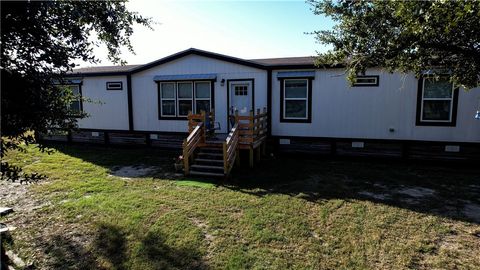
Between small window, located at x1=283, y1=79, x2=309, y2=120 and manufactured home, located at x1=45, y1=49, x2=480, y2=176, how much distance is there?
0.03 meters

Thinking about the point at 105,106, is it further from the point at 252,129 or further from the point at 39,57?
the point at 39,57

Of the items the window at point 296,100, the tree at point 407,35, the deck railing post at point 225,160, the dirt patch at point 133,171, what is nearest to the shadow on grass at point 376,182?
the deck railing post at point 225,160

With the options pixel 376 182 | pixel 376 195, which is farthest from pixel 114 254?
pixel 376 182

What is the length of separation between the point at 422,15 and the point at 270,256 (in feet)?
11.3

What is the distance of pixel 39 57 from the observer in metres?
3.28

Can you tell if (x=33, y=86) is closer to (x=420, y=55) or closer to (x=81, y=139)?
(x=420, y=55)

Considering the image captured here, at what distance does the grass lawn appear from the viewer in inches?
159

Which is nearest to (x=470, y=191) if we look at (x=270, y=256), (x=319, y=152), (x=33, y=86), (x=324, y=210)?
(x=324, y=210)

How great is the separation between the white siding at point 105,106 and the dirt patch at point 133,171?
377 centimetres

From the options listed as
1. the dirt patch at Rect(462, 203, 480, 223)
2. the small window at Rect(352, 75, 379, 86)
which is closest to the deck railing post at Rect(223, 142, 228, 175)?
the small window at Rect(352, 75, 379, 86)

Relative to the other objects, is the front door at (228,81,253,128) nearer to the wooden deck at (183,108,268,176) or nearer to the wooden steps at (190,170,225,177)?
the wooden deck at (183,108,268,176)

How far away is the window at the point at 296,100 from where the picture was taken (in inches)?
398

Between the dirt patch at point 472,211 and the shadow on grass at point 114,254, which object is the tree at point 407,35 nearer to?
the dirt patch at point 472,211

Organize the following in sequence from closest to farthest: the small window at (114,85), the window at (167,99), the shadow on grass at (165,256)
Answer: the shadow on grass at (165,256) < the window at (167,99) < the small window at (114,85)
